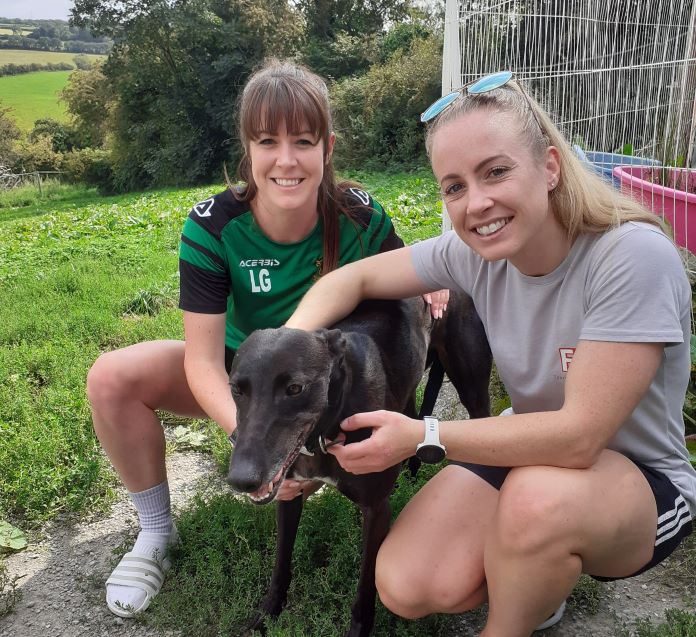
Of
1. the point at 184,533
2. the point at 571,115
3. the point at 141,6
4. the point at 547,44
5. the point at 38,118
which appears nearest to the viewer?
the point at 184,533

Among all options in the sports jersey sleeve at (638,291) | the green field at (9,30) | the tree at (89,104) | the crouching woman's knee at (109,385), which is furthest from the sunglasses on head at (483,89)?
the green field at (9,30)

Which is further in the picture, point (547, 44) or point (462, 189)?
point (547, 44)

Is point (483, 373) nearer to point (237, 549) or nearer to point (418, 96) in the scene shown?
point (237, 549)

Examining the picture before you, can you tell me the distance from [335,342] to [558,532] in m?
0.80

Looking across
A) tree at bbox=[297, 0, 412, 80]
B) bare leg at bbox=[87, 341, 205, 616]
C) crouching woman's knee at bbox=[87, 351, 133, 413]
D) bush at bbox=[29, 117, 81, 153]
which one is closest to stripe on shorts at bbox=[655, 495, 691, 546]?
bare leg at bbox=[87, 341, 205, 616]

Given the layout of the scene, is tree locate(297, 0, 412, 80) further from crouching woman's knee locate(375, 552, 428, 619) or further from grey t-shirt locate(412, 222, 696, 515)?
crouching woman's knee locate(375, 552, 428, 619)

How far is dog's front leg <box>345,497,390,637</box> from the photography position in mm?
2205

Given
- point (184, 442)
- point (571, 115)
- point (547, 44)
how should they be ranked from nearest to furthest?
point (184, 442)
point (571, 115)
point (547, 44)

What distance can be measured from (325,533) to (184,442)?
125cm

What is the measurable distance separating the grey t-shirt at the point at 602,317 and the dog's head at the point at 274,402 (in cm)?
61

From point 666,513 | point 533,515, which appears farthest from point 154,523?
point 666,513

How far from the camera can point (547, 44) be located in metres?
4.96

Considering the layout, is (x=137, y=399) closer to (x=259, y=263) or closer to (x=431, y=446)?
(x=259, y=263)

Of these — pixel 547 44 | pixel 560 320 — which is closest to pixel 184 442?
pixel 560 320
